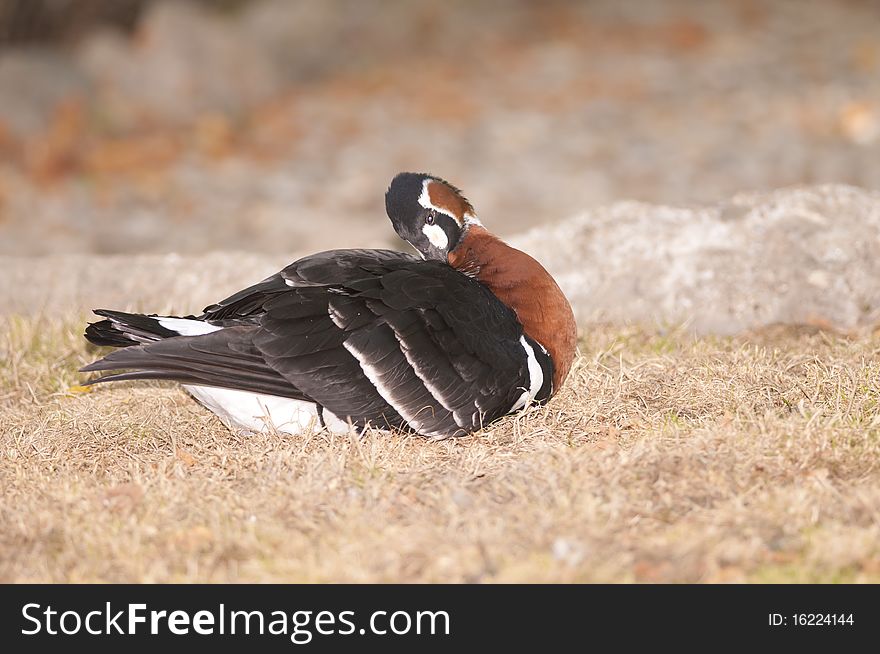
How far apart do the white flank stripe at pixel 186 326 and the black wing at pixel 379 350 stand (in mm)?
56

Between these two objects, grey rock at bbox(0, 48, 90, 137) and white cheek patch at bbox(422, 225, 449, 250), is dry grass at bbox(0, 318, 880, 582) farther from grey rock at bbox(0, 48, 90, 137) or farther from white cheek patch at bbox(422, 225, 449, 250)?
grey rock at bbox(0, 48, 90, 137)

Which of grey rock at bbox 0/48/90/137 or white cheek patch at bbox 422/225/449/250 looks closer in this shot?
white cheek patch at bbox 422/225/449/250

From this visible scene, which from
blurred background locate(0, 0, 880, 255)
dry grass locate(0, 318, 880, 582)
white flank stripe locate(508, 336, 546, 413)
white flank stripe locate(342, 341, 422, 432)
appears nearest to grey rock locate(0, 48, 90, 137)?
blurred background locate(0, 0, 880, 255)

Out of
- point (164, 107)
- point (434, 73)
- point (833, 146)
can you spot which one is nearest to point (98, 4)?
point (164, 107)

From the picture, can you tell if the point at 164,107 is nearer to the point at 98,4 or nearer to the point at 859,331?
the point at 98,4

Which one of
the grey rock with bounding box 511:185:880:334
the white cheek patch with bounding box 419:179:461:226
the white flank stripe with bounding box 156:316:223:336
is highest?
the grey rock with bounding box 511:185:880:334

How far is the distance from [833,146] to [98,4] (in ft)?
29.2

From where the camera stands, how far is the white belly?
436 centimetres

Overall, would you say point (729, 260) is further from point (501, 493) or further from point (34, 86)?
point (34, 86)

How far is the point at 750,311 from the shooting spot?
639 cm

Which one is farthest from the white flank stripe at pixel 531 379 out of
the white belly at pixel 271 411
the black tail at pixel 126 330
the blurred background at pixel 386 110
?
the blurred background at pixel 386 110

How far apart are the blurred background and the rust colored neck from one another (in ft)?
16.8

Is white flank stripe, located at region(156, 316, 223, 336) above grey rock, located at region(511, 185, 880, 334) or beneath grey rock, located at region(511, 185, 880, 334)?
beneath

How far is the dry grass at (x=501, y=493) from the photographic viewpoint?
3357 mm
